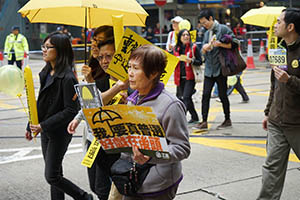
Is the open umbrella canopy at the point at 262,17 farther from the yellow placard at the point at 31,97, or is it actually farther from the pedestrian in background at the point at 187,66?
the yellow placard at the point at 31,97

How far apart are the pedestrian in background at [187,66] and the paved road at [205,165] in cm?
51

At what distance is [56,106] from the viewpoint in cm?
425

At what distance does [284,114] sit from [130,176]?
1809 millimetres

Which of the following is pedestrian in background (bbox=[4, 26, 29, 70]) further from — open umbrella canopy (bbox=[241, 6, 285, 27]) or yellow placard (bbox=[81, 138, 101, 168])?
yellow placard (bbox=[81, 138, 101, 168])

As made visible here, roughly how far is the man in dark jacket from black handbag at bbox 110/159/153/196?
5.46 ft

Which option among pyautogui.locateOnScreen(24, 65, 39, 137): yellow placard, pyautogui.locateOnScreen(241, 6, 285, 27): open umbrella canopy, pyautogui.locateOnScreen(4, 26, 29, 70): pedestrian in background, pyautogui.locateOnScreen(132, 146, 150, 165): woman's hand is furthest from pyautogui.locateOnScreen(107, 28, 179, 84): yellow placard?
pyautogui.locateOnScreen(4, 26, 29, 70): pedestrian in background

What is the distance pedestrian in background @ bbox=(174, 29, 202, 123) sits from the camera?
8438mm

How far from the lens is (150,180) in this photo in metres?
2.82

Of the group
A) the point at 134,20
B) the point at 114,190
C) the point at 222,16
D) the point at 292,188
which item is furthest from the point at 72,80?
the point at 222,16

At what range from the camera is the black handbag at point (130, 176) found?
2.84m

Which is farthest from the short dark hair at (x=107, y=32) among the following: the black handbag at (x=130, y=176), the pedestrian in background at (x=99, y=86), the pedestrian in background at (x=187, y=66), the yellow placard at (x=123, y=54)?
the pedestrian in background at (x=187, y=66)

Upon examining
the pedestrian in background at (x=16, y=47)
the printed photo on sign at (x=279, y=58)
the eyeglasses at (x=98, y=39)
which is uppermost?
the eyeglasses at (x=98, y=39)

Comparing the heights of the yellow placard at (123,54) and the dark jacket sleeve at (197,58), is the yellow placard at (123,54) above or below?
above

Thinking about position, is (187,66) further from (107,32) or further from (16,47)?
(16,47)
